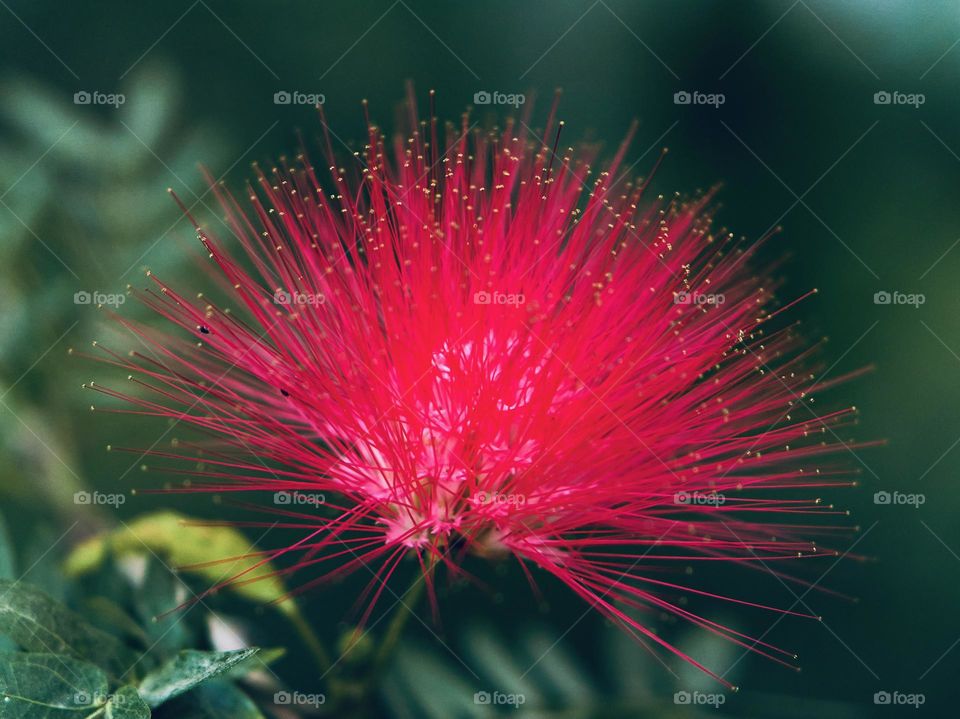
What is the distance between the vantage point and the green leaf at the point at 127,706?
85 cm

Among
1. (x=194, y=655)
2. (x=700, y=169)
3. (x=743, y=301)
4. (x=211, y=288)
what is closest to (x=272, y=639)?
(x=194, y=655)

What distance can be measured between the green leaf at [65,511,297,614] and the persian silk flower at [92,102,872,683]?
18 centimetres

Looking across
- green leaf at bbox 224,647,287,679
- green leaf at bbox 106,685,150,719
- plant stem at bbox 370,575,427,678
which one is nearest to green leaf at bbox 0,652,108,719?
green leaf at bbox 106,685,150,719

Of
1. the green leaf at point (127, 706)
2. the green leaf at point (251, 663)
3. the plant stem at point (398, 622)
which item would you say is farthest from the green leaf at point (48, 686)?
the plant stem at point (398, 622)

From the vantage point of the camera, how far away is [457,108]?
118 cm

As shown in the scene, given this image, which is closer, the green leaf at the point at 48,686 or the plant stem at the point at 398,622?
the green leaf at the point at 48,686

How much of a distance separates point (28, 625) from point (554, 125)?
96cm

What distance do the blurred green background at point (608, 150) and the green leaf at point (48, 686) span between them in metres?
0.35

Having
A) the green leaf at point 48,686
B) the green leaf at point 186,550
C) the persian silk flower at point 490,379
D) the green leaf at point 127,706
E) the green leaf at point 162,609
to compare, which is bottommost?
the green leaf at point 127,706

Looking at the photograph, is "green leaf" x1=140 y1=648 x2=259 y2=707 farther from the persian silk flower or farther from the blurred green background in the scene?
the blurred green background

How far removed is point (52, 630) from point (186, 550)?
0.21 m

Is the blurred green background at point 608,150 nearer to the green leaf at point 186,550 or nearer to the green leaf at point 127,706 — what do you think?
the green leaf at point 186,550

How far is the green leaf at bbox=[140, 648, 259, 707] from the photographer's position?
84 centimetres

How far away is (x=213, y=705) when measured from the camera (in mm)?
926
